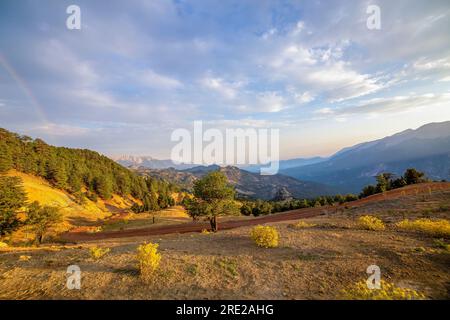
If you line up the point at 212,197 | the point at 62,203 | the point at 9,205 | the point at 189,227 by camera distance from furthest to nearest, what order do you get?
the point at 62,203
the point at 189,227
the point at 9,205
the point at 212,197

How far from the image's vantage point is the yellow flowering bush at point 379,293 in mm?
5828

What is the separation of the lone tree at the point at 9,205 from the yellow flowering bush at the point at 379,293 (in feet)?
123

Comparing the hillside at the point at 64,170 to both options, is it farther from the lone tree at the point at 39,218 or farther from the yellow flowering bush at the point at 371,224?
the yellow flowering bush at the point at 371,224

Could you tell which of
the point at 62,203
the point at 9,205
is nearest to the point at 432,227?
the point at 9,205

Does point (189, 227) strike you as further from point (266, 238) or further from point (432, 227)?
point (432, 227)

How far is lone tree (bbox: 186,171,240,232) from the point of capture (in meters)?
25.1

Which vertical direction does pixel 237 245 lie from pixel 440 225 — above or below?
below

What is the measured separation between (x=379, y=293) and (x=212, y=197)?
20.3 m

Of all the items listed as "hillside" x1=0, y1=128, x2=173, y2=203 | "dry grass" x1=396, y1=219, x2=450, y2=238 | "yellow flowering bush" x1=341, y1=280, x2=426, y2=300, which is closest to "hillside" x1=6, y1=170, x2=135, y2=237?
"hillside" x1=0, y1=128, x2=173, y2=203

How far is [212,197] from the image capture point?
25.4 metres

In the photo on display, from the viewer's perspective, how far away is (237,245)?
42.6ft

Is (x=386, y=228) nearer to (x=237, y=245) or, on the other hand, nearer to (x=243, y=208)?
(x=237, y=245)
